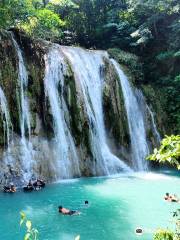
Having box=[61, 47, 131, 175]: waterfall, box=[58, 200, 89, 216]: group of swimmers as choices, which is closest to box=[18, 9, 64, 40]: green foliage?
box=[61, 47, 131, 175]: waterfall

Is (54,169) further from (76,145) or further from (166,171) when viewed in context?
(166,171)

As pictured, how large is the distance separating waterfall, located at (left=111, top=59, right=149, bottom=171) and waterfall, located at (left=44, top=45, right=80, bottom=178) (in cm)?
366

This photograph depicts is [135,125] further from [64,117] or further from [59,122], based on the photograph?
[59,122]

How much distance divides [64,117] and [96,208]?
6695mm

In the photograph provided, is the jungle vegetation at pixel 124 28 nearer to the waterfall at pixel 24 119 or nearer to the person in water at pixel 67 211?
the waterfall at pixel 24 119

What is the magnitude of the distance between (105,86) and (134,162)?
407 centimetres

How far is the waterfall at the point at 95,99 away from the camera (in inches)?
754

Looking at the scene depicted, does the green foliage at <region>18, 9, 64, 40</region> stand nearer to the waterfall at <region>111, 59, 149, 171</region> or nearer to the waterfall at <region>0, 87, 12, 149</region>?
the waterfall at <region>111, 59, 149, 171</region>

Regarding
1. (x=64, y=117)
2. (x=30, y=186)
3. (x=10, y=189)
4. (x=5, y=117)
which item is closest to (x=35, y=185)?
(x=30, y=186)

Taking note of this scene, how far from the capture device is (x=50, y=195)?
1423cm

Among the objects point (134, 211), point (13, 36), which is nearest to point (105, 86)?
point (13, 36)

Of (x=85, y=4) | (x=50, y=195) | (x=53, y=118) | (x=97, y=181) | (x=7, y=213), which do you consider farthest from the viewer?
(x=85, y=4)

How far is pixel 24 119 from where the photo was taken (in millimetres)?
17375

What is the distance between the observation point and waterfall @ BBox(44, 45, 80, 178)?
17.9m
